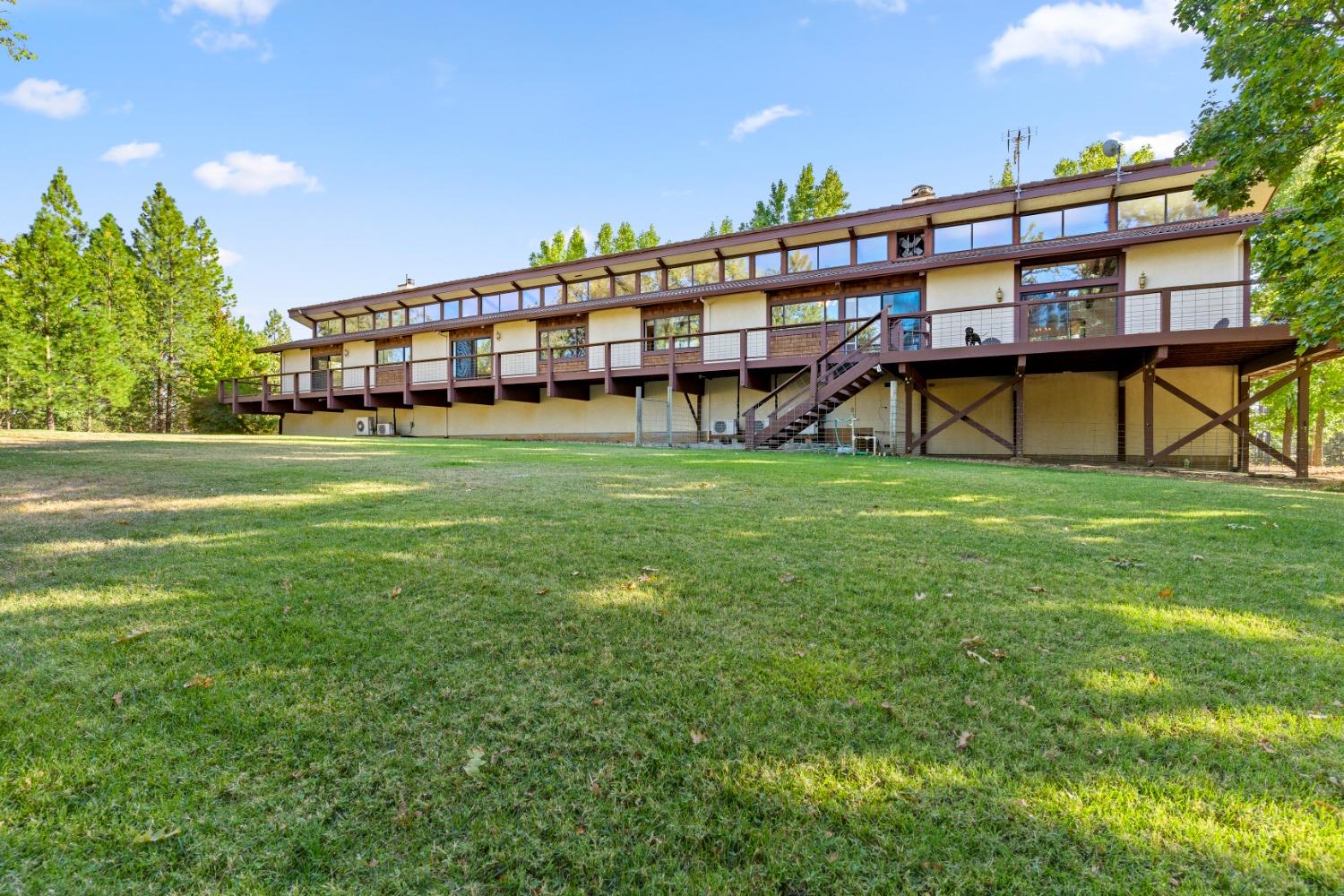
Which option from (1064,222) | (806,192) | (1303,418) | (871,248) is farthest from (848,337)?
(806,192)

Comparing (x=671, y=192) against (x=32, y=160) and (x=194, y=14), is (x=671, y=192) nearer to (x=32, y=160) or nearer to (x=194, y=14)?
(x=194, y=14)

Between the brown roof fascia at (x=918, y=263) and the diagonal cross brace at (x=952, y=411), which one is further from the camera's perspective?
the diagonal cross brace at (x=952, y=411)

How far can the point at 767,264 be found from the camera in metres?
19.9

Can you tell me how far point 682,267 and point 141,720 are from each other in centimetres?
2073

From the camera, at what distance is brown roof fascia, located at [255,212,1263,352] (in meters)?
14.3

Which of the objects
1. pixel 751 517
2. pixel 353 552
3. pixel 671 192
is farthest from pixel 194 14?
pixel 671 192

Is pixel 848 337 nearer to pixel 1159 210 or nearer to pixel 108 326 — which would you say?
pixel 1159 210

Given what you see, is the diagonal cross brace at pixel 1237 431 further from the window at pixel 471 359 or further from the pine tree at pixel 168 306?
the pine tree at pixel 168 306

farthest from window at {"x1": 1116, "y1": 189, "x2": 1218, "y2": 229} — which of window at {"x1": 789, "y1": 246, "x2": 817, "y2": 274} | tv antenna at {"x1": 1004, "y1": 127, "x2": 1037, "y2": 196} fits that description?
window at {"x1": 789, "y1": 246, "x2": 817, "y2": 274}

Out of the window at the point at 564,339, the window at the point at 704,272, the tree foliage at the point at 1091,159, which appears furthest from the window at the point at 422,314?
the tree foliage at the point at 1091,159

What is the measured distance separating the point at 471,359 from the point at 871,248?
1632 centimetres

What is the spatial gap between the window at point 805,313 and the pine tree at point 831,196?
16.7 meters

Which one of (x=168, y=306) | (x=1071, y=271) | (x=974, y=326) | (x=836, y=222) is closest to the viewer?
(x=1071, y=271)

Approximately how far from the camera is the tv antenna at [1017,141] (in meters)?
17.2
